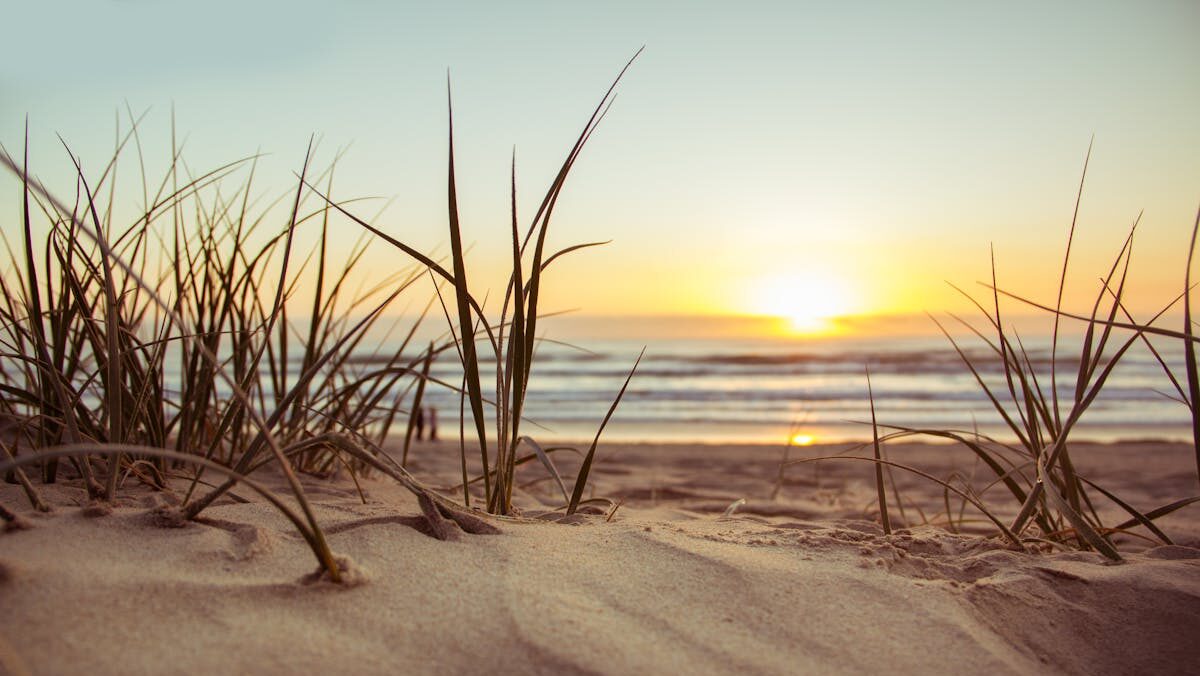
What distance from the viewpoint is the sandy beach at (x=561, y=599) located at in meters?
0.98

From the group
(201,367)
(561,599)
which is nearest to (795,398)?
(201,367)

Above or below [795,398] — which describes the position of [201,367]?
above

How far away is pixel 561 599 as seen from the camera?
3.80 feet

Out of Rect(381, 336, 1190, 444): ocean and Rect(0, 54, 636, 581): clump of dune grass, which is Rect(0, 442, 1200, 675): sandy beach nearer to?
Rect(0, 54, 636, 581): clump of dune grass

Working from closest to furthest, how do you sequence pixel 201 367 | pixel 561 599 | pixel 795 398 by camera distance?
pixel 561 599 → pixel 201 367 → pixel 795 398

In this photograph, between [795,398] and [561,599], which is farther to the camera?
[795,398]

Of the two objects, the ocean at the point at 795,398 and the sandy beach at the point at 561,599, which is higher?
the sandy beach at the point at 561,599

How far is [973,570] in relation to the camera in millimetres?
1482


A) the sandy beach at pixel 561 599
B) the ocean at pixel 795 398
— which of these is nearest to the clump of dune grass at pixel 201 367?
the sandy beach at pixel 561 599

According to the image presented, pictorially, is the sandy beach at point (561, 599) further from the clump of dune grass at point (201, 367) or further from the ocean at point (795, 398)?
the ocean at point (795, 398)

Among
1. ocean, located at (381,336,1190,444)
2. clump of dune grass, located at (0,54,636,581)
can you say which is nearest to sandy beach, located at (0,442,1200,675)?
clump of dune grass, located at (0,54,636,581)

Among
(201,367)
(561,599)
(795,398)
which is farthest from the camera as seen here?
(795,398)

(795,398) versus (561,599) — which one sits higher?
(561,599)

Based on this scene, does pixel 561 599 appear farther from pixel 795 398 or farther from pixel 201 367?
pixel 795 398
